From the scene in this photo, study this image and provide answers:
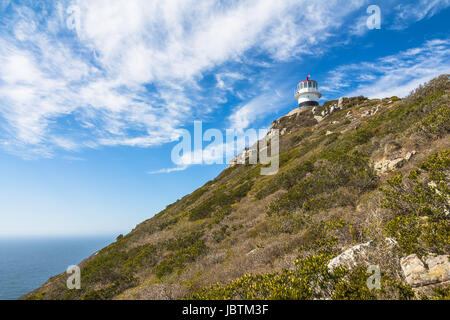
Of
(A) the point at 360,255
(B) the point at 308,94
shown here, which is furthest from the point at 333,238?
(B) the point at 308,94

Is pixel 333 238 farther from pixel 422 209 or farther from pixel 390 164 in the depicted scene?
pixel 390 164

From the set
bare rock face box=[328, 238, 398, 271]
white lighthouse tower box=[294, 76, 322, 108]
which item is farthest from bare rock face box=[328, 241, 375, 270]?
white lighthouse tower box=[294, 76, 322, 108]

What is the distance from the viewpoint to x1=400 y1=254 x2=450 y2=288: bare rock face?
12.8 ft

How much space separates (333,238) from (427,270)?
103 inches

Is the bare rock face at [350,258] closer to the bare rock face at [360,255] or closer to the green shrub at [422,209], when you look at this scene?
the bare rock face at [360,255]

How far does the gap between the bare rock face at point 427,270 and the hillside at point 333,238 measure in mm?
17

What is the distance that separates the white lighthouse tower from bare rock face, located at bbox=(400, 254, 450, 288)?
65.3 meters

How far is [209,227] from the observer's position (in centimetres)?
1523

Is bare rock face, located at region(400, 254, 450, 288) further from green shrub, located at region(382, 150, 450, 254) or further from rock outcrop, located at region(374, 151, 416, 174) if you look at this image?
rock outcrop, located at region(374, 151, 416, 174)

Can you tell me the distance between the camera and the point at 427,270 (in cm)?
409

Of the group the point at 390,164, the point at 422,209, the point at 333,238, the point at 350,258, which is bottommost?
the point at 350,258
